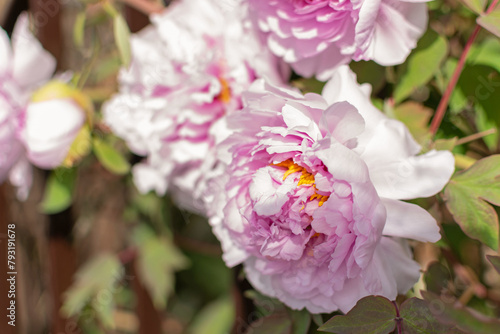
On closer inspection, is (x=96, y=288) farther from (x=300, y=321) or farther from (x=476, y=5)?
(x=476, y=5)

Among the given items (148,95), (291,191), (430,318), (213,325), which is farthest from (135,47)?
(213,325)

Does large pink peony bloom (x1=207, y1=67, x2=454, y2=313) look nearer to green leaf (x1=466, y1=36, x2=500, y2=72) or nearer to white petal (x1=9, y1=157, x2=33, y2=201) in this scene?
green leaf (x1=466, y1=36, x2=500, y2=72)

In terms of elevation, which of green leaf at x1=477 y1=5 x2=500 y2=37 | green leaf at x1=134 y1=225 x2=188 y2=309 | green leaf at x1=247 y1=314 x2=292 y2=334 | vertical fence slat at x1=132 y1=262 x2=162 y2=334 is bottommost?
vertical fence slat at x1=132 y1=262 x2=162 y2=334

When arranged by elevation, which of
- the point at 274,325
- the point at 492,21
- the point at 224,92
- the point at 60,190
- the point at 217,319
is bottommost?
the point at 217,319

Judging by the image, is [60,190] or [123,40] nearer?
[123,40]

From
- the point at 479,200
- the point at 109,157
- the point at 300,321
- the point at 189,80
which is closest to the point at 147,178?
the point at 109,157

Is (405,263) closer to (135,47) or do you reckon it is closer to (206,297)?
(135,47)

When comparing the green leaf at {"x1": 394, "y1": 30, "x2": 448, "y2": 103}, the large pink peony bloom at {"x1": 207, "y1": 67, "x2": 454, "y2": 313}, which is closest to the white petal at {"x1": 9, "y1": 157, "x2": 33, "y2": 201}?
the large pink peony bloom at {"x1": 207, "y1": 67, "x2": 454, "y2": 313}
